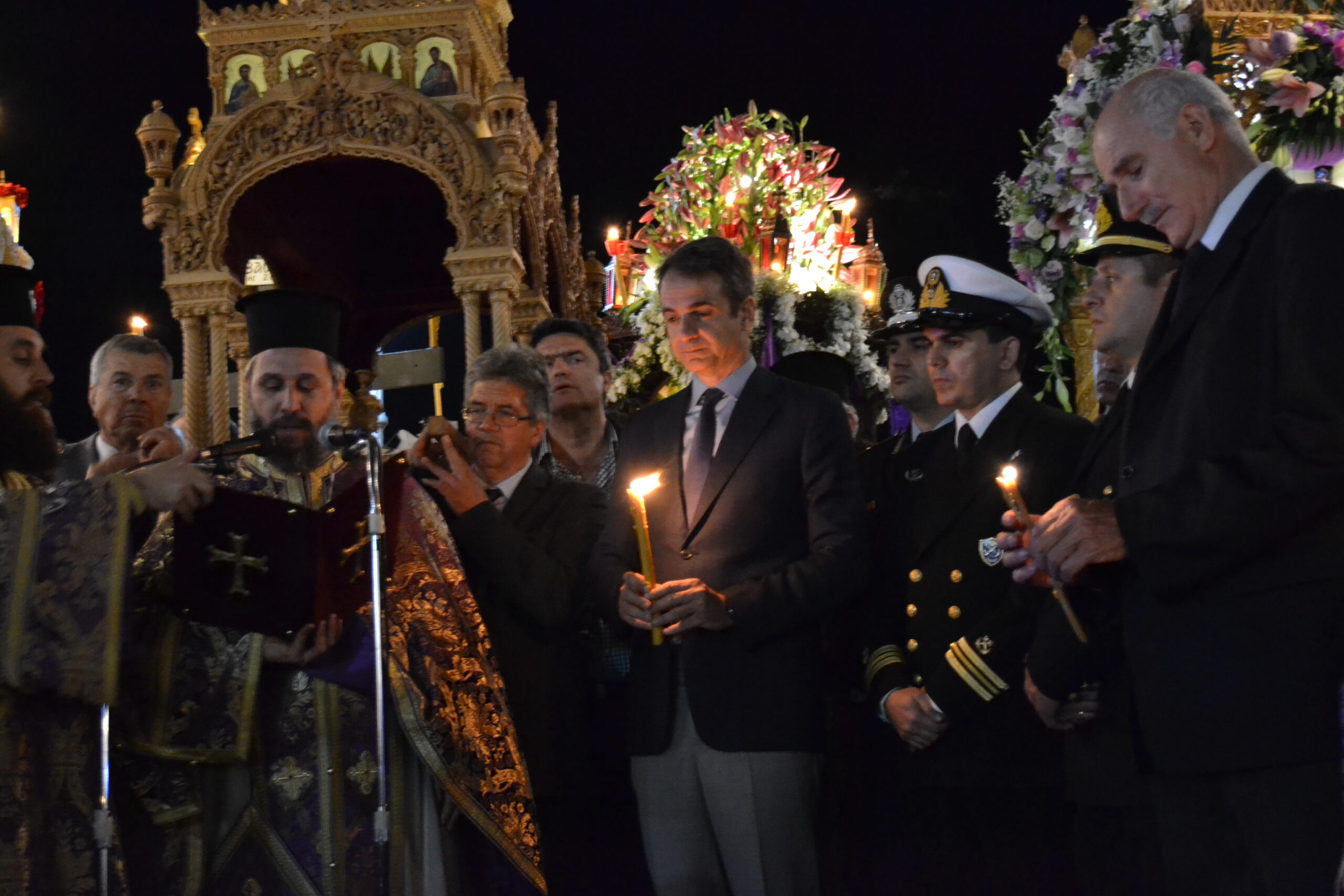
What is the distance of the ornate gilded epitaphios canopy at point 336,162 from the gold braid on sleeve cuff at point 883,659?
538 centimetres

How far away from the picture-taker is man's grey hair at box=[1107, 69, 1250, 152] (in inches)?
89.0

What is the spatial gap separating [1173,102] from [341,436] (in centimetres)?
187

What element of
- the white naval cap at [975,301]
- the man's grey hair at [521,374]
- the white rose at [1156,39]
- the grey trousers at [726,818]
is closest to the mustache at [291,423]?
the man's grey hair at [521,374]

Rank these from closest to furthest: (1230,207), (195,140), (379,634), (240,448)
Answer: (1230,207)
(379,634)
(240,448)
(195,140)

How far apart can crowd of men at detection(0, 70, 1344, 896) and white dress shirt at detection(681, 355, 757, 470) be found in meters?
0.01

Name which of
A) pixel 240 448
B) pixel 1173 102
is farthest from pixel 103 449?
pixel 1173 102

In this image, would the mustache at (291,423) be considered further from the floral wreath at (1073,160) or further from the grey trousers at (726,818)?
the floral wreath at (1073,160)

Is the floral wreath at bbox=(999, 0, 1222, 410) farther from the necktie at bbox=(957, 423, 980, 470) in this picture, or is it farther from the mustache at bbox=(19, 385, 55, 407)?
the mustache at bbox=(19, 385, 55, 407)

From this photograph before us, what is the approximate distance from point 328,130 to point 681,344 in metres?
6.02

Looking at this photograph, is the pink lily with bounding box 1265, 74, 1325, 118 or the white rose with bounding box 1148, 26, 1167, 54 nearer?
the pink lily with bounding box 1265, 74, 1325, 118

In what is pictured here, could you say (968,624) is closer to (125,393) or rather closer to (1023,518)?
(1023,518)

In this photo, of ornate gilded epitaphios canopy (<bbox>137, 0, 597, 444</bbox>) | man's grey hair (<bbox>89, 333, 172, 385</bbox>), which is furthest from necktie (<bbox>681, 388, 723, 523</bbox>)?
ornate gilded epitaphios canopy (<bbox>137, 0, 597, 444</bbox>)

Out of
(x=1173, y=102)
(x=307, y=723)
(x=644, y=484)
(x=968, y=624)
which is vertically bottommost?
(x=307, y=723)

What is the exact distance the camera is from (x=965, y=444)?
3240 mm
